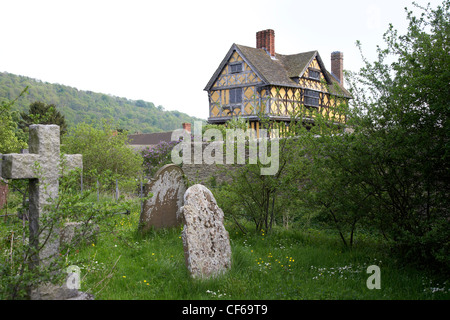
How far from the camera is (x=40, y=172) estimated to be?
4246 mm

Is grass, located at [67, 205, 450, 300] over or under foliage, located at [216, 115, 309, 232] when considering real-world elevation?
under

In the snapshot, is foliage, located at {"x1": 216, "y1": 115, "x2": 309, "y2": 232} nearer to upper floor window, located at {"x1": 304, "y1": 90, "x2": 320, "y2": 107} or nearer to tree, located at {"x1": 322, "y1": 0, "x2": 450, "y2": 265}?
tree, located at {"x1": 322, "y1": 0, "x2": 450, "y2": 265}

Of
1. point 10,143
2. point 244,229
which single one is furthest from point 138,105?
point 244,229

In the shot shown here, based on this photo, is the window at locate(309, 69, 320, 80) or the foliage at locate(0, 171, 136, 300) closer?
the foliage at locate(0, 171, 136, 300)

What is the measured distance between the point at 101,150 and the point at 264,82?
1074 centimetres

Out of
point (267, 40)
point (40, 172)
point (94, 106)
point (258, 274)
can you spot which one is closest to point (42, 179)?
point (40, 172)

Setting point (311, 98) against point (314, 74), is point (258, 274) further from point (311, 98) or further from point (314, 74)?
point (314, 74)

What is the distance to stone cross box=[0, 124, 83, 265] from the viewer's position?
4.13 metres

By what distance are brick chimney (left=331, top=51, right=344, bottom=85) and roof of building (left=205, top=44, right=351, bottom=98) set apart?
13.4 feet

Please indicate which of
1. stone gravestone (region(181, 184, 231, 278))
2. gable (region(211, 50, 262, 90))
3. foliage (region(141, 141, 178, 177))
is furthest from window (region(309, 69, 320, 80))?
stone gravestone (region(181, 184, 231, 278))

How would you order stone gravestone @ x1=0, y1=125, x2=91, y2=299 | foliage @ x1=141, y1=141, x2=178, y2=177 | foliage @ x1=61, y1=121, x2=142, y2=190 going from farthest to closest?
foliage @ x1=141, y1=141, x2=178, y2=177, foliage @ x1=61, y1=121, x2=142, y2=190, stone gravestone @ x1=0, y1=125, x2=91, y2=299

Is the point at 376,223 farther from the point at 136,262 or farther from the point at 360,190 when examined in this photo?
the point at 136,262

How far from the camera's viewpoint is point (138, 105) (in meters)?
67.3

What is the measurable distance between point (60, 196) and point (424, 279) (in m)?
5.03
